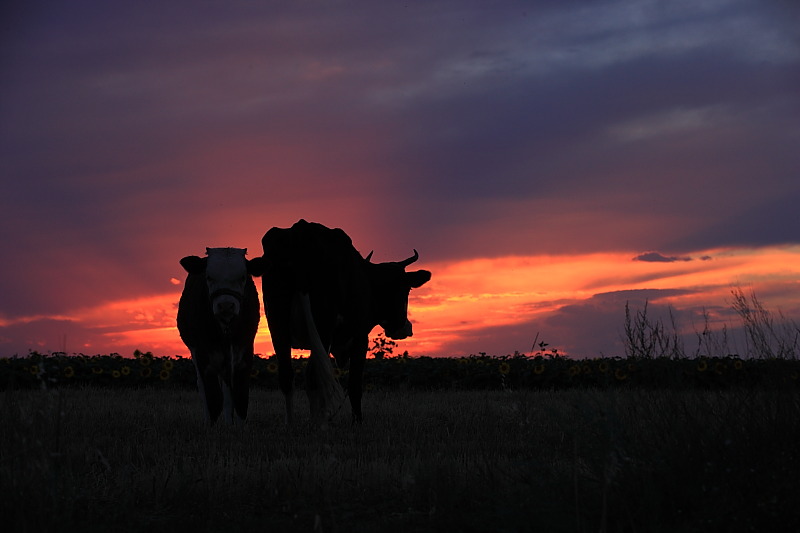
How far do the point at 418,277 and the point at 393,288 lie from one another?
0.43 meters

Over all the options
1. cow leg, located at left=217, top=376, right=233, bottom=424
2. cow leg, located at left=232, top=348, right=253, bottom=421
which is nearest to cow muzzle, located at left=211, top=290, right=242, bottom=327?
cow leg, located at left=232, top=348, right=253, bottom=421

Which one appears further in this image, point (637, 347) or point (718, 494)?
point (637, 347)

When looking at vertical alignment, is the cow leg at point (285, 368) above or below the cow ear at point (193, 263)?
below

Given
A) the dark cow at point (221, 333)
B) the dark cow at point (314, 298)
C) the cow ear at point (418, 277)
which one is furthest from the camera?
the cow ear at point (418, 277)

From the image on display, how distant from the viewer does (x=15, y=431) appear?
5887 mm

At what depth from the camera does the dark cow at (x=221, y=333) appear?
10633 mm

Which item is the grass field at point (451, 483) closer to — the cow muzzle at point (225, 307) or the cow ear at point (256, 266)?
the cow muzzle at point (225, 307)

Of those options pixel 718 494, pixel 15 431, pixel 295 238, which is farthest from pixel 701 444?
pixel 295 238

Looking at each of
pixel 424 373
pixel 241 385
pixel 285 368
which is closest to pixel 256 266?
pixel 285 368

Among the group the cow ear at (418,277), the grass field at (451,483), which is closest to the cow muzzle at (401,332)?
the cow ear at (418,277)

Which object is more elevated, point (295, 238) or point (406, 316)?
point (295, 238)

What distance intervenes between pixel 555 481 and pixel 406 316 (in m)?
7.09

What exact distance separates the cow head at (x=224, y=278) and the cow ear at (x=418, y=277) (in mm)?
2859

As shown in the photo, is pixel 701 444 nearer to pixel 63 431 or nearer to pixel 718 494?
pixel 718 494
